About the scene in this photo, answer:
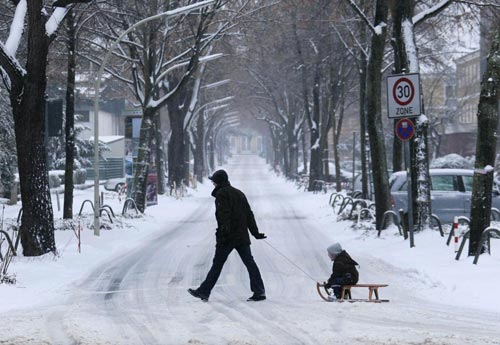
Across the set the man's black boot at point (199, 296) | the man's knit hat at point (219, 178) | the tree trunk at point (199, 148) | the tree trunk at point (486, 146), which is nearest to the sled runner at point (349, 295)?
the man's black boot at point (199, 296)

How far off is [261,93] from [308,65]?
23536 mm

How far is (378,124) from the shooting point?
19.6 meters

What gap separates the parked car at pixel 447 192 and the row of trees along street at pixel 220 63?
3.99ft

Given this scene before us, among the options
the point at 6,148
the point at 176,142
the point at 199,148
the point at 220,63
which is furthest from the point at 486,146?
the point at 199,148

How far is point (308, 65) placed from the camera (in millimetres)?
41875

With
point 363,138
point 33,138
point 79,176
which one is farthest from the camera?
point 79,176

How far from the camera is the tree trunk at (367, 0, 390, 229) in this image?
19.3 metres

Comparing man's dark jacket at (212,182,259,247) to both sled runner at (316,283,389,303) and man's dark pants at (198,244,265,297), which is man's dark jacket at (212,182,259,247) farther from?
sled runner at (316,283,389,303)

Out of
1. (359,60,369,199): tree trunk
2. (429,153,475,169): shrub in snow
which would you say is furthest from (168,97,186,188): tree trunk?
(429,153,475,169): shrub in snow

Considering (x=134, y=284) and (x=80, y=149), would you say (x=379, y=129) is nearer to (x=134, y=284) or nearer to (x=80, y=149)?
(x=134, y=284)

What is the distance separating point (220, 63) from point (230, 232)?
1411 inches

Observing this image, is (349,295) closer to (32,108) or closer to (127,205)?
(32,108)

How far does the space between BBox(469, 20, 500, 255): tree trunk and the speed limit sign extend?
2147 millimetres

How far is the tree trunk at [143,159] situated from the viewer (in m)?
27.7
